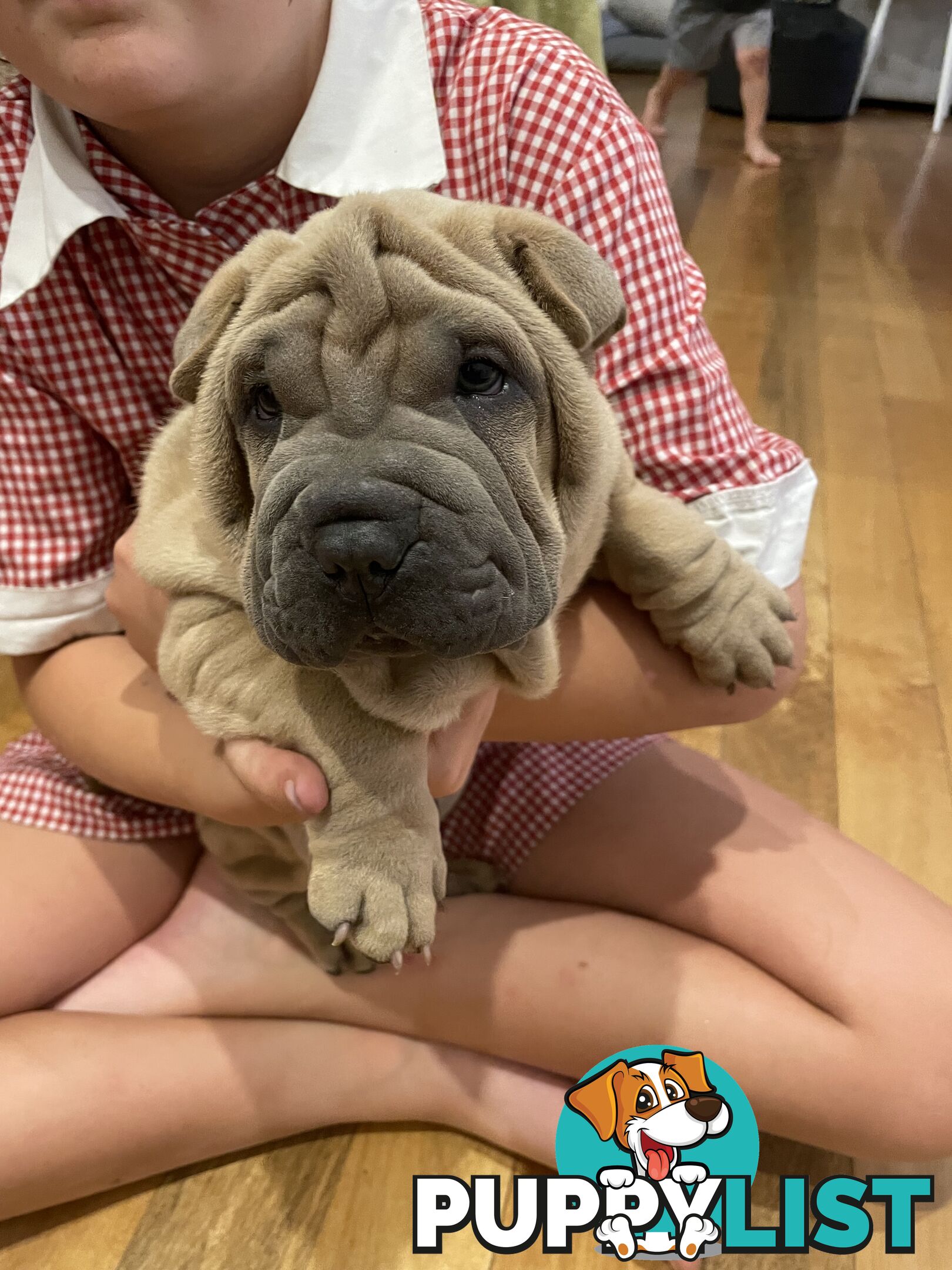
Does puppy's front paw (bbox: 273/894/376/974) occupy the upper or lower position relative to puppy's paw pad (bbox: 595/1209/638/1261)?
upper

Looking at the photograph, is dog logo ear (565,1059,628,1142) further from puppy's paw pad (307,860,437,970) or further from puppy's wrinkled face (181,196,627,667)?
puppy's wrinkled face (181,196,627,667)

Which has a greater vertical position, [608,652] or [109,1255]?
[608,652]

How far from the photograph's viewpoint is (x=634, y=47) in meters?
3.12

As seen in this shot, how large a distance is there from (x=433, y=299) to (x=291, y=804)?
34 centimetres

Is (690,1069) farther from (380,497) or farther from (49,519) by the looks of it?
(49,519)

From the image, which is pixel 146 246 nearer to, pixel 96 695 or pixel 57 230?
pixel 57 230

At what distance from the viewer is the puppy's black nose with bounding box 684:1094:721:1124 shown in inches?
32.9

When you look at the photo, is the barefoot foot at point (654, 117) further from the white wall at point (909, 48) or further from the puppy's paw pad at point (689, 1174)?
the puppy's paw pad at point (689, 1174)

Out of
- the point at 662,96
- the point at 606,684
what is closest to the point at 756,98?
the point at 662,96

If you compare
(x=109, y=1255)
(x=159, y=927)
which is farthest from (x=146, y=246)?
(x=109, y=1255)

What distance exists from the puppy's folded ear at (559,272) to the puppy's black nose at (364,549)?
0.18 metres

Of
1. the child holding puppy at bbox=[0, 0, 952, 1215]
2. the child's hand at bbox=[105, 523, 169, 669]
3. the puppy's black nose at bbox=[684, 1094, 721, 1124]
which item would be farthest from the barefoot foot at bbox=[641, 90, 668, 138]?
the puppy's black nose at bbox=[684, 1094, 721, 1124]

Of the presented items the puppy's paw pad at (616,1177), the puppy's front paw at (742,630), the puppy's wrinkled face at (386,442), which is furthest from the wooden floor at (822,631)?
the puppy's wrinkled face at (386,442)

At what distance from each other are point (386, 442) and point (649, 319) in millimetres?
486
